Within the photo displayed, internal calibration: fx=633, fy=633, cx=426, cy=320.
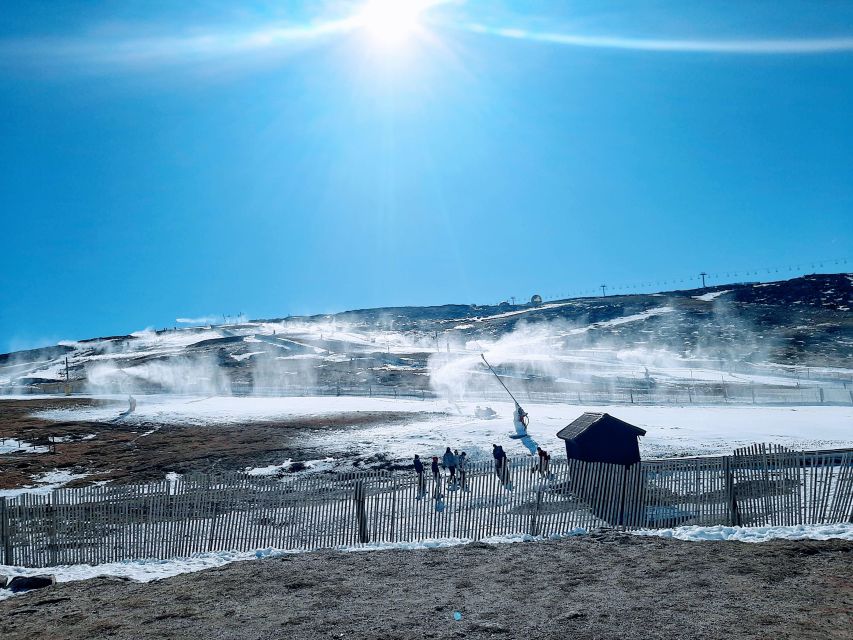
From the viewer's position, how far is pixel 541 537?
13.0m

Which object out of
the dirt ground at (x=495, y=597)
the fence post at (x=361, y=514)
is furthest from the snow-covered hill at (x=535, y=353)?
the dirt ground at (x=495, y=597)

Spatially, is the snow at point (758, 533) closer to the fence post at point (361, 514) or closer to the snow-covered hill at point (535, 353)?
the fence post at point (361, 514)

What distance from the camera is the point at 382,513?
1402cm

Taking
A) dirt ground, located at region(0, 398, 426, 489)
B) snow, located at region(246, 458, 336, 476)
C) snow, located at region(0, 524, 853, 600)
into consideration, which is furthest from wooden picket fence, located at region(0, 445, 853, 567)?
snow, located at region(246, 458, 336, 476)

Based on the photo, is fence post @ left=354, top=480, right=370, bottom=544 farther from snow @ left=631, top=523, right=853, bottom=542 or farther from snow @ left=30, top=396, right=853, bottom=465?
snow @ left=30, top=396, right=853, bottom=465

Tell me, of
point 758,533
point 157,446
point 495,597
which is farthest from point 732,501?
point 157,446

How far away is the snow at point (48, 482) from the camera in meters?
24.4

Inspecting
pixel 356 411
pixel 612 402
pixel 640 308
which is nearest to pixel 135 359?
pixel 356 411

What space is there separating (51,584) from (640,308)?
432 feet

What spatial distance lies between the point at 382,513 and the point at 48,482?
65.5 ft

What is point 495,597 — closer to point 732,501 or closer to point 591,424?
point 732,501

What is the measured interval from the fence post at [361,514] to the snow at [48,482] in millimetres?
16612

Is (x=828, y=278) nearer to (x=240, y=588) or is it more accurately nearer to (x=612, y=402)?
(x=612, y=402)

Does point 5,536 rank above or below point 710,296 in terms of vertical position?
below
